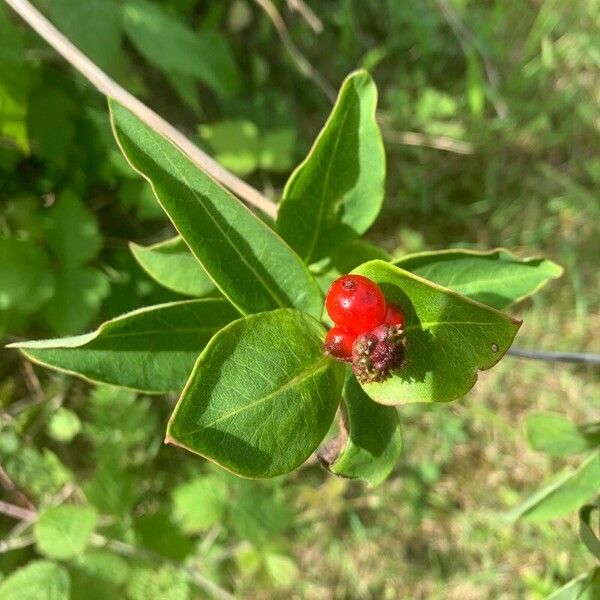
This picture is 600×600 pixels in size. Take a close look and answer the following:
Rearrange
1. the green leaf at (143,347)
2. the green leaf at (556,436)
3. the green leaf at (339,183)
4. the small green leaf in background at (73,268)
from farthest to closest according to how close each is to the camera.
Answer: the small green leaf in background at (73,268)
the green leaf at (556,436)
the green leaf at (339,183)
the green leaf at (143,347)

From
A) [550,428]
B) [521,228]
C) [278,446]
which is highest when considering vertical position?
[278,446]

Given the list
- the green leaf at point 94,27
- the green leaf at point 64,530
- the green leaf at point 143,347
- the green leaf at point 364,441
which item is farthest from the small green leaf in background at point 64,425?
the green leaf at point 364,441

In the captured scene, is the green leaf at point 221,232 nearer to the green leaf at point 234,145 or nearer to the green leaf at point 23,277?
the green leaf at point 23,277

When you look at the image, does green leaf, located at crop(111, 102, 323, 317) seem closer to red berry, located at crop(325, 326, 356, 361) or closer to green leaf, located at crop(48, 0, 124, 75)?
red berry, located at crop(325, 326, 356, 361)

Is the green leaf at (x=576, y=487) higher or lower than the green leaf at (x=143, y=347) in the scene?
lower

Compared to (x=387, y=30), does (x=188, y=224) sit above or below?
above

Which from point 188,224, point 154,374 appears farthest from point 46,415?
point 188,224

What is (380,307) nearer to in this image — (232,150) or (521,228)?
(232,150)

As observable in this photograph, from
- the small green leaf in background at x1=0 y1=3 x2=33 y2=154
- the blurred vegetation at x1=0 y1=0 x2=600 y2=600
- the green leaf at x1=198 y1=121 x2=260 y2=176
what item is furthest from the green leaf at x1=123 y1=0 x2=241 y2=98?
the small green leaf in background at x1=0 y1=3 x2=33 y2=154
